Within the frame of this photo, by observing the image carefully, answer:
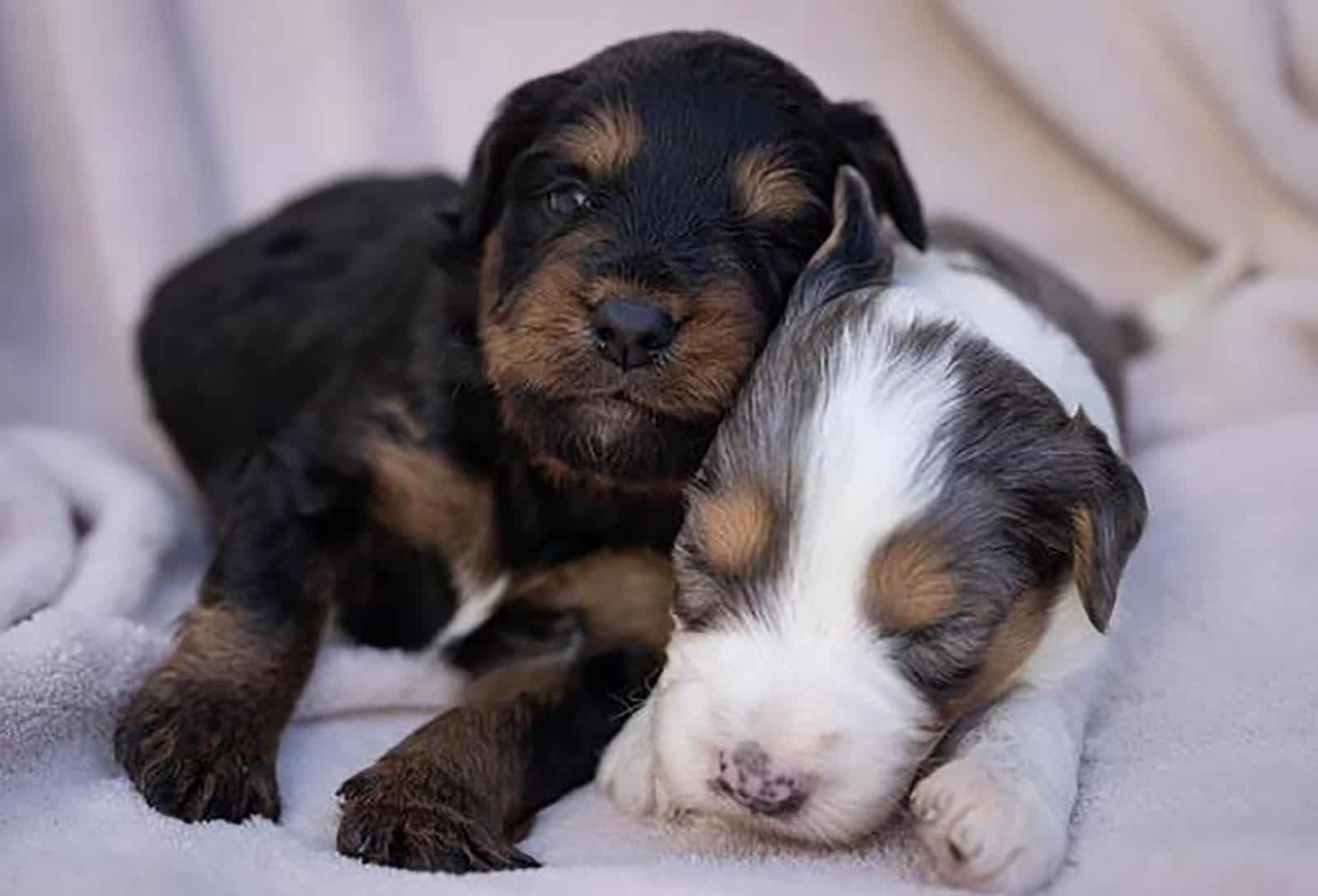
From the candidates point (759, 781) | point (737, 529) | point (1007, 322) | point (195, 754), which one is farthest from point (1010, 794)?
point (195, 754)

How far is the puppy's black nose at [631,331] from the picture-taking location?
3125mm

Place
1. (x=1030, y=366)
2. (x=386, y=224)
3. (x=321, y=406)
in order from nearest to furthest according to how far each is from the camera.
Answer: (x=1030, y=366)
(x=321, y=406)
(x=386, y=224)

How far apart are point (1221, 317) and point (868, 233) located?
70.4 inches

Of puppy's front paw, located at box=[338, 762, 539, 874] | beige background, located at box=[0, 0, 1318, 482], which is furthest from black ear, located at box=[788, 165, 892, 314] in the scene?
beige background, located at box=[0, 0, 1318, 482]

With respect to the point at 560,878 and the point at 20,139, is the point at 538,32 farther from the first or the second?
the point at 560,878

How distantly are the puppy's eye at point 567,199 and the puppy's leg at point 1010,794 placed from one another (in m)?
1.05

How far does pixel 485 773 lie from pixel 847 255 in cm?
100

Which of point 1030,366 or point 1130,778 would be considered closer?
point 1130,778

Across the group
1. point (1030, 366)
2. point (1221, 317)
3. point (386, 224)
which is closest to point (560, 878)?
point (1030, 366)

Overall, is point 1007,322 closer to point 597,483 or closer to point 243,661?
point 597,483

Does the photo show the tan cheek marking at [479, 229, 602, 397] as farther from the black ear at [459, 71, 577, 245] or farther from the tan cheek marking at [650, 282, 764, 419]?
the black ear at [459, 71, 577, 245]

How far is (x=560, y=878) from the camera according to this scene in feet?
9.44

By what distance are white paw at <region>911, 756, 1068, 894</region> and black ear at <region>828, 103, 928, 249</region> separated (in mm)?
1209

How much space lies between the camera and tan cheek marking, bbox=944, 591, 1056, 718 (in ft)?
10.1
